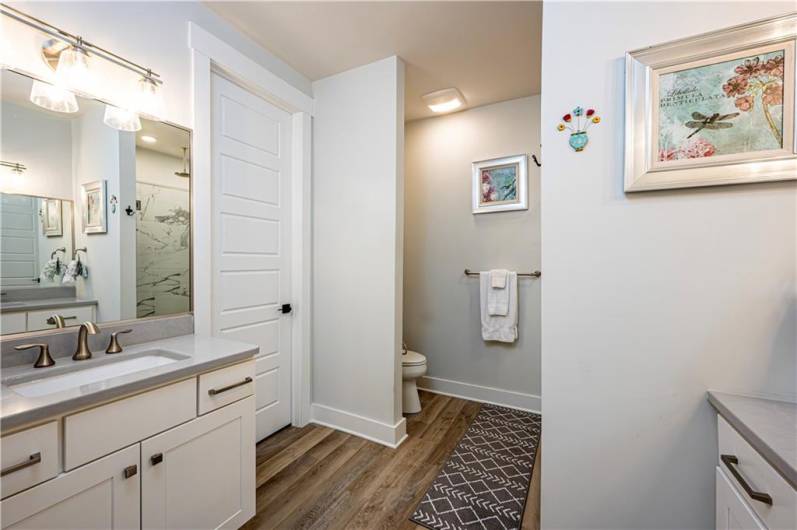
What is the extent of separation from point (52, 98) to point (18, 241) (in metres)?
0.57

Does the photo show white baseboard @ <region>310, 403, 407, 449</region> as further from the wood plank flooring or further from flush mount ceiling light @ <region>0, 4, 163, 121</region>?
flush mount ceiling light @ <region>0, 4, 163, 121</region>

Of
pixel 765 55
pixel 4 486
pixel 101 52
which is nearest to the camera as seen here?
pixel 4 486

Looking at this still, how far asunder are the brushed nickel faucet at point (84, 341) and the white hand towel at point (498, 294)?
7.83 ft

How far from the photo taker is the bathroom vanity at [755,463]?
26.4 inches

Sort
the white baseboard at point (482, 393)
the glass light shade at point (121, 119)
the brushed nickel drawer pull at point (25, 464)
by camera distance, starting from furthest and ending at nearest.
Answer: the white baseboard at point (482, 393) < the glass light shade at point (121, 119) < the brushed nickel drawer pull at point (25, 464)

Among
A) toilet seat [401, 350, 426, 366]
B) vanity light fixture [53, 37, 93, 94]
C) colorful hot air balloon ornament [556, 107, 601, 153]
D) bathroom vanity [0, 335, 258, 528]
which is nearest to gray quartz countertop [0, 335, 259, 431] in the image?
bathroom vanity [0, 335, 258, 528]

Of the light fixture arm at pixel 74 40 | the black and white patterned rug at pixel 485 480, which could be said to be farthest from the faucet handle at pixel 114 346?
the black and white patterned rug at pixel 485 480

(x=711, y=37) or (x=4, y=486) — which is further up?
(x=711, y=37)

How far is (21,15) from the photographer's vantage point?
1.17 meters

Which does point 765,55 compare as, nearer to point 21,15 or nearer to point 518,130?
point 518,130

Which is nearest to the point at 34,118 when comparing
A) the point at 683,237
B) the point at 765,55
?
the point at 683,237

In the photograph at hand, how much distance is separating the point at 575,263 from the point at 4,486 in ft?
5.65

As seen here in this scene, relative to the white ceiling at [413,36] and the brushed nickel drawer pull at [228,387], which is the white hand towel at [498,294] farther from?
the brushed nickel drawer pull at [228,387]

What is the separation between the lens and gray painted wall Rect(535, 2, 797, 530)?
98cm
